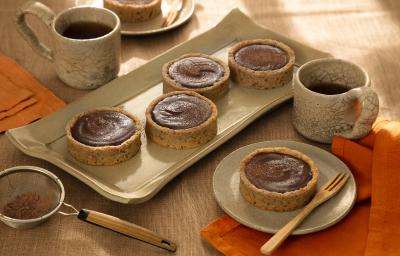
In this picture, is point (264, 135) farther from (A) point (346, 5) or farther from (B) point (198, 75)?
(A) point (346, 5)

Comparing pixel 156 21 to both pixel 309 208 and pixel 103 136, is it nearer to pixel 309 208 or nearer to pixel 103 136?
pixel 103 136

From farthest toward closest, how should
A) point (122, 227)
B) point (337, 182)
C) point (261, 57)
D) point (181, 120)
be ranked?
point (261, 57), point (181, 120), point (337, 182), point (122, 227)

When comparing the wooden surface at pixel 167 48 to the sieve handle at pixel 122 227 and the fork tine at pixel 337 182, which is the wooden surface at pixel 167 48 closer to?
the sieve handle at pixel 122 227

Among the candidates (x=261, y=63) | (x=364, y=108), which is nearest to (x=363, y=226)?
(x=364, y=108)

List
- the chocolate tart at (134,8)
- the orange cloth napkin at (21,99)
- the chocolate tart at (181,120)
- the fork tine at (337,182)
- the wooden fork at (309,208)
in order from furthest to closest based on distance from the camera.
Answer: the chocolate tart at (134,8)
the orange cloth napkin at (21,99)
the chocolate tart at (181,120)
the fork tine at (337,182)
the wooden fork at (309,208)

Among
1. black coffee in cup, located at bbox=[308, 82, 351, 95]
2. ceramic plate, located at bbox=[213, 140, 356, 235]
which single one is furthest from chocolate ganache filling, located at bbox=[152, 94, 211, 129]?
black coffee in cup, located at bbox=[308, 82, 351, 95]

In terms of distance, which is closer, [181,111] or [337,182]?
[337,182]

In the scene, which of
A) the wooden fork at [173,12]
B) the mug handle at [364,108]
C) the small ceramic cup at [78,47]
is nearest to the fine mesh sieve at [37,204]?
the small ceramic cup at [78,47]
